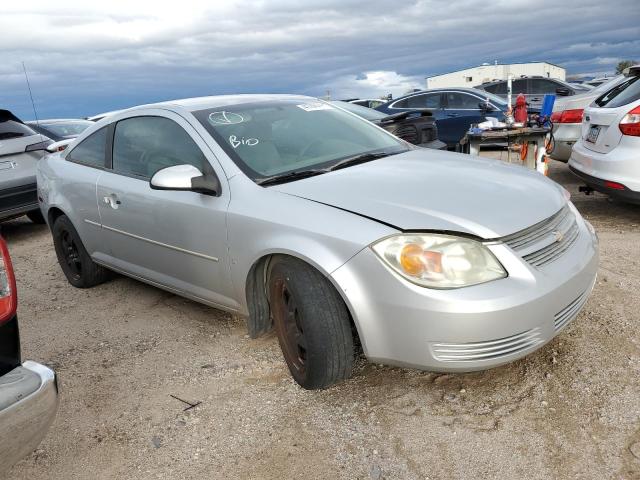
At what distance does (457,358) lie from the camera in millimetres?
2463

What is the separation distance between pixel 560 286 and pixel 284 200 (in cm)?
135

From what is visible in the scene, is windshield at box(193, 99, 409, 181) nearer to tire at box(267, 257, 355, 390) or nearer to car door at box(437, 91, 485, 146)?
tire at box(267, 257, 355, 390)

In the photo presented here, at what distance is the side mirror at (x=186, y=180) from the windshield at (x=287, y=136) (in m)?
0.19

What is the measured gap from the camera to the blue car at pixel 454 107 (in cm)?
1088

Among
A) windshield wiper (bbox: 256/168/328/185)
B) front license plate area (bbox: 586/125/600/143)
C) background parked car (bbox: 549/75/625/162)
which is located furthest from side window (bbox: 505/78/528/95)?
windshield wiper (bbox: 256/168/328/185)

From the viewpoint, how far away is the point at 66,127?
1036cm

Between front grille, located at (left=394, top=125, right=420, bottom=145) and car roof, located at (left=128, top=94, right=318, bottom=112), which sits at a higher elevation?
car roof, located at (left=128, top=94, right=318, bottom=112)

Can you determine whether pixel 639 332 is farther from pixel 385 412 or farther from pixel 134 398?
pixel 134 398

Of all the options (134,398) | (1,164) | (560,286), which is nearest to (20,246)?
(1,164)

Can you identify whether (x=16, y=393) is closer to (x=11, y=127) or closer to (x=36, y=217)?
(x=11, y=127)

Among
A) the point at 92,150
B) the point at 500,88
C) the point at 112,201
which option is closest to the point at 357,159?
the point at 112,201

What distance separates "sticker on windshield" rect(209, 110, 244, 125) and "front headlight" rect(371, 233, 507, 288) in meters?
1.49

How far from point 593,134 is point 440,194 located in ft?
12.5

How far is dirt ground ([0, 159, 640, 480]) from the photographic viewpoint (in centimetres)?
239
